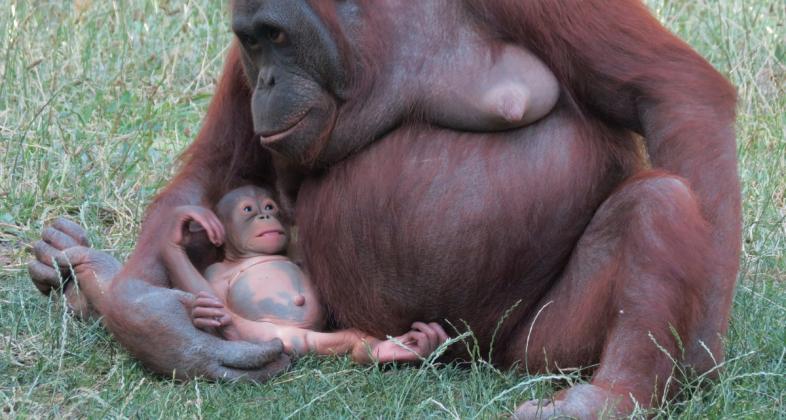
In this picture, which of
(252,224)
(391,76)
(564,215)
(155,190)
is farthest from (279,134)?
(155,190)

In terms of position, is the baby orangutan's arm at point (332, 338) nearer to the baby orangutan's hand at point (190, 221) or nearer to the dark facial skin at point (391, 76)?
the baby orangutan's hand at point (190, 221)

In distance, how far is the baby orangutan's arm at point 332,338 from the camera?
3328 millimetres

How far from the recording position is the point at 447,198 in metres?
3.22

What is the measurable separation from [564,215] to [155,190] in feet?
6.47

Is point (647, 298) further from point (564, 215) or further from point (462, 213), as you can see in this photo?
point (462, 213)

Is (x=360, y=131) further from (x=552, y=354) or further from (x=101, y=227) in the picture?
(x=101, y=227)

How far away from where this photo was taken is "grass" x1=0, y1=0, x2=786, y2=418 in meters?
3.07

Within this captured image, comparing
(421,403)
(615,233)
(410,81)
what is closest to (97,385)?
(421,403)

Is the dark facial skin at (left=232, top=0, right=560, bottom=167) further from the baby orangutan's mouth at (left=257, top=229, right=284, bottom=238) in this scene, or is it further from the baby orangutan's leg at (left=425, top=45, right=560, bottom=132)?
the baby orangutan's mouth at (left=257, top=229, right=284, bottom=238)

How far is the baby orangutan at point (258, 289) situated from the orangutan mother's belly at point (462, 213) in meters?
0.16

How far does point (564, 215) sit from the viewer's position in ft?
10.6

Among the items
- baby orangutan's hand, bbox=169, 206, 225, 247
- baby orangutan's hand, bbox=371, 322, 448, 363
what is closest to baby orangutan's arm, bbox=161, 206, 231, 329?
baby orangutan's hand, bbox=169, 206, 225, 247

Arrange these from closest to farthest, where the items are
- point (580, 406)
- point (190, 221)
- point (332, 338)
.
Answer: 1. point (580, 406)
2. point (332, 338)
3. point (190, 221)

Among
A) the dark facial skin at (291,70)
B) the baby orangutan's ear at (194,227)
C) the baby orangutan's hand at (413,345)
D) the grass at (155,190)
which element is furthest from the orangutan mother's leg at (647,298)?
the baby orangutan's ear at (194,227)
